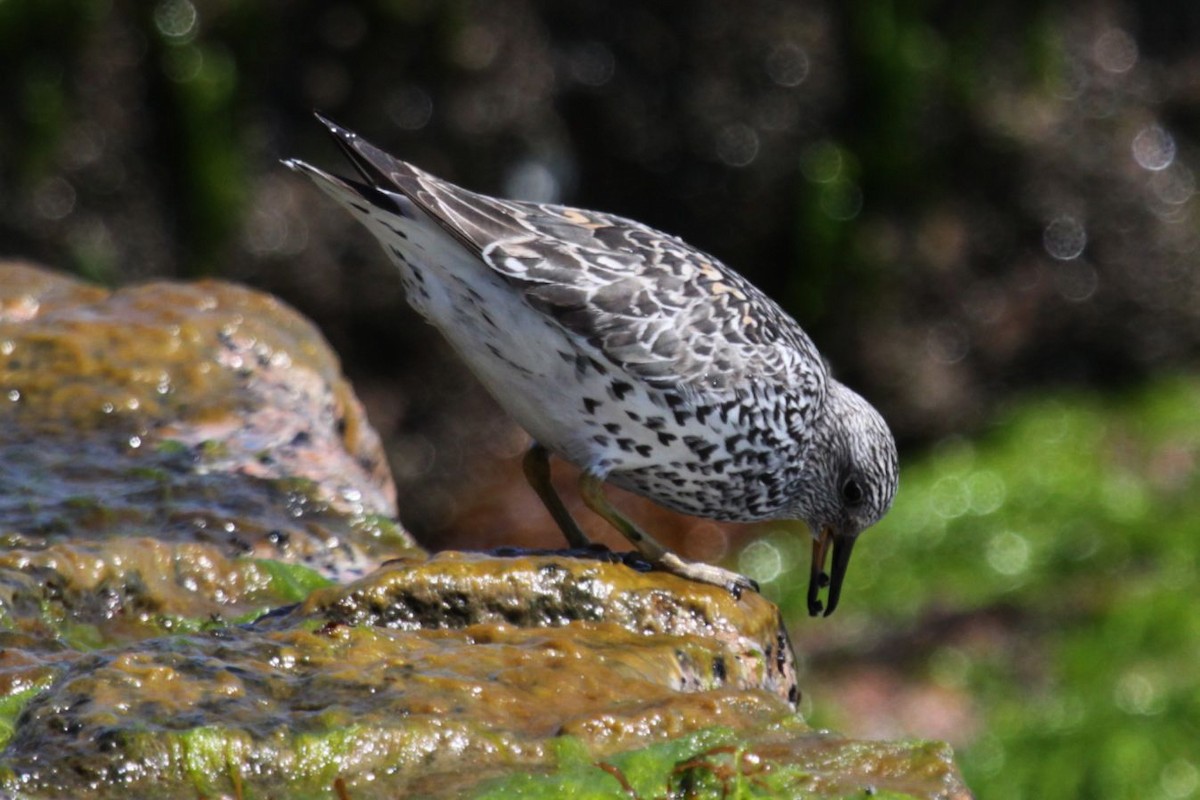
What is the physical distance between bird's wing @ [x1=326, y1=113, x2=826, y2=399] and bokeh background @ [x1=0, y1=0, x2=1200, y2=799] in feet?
15.3

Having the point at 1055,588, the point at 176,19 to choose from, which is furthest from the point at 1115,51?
the point at 176,19

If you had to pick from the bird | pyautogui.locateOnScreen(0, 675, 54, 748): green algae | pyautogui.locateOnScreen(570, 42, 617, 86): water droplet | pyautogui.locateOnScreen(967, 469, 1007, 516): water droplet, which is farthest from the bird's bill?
pyautogui.locateOnScreen(570, 42, 617, 86): water droplet

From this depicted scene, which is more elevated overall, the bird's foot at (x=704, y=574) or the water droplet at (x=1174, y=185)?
the water droplet at (x=1174, y=185)

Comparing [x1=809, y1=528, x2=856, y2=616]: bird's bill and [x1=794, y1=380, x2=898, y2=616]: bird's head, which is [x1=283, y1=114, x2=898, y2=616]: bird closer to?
[x1=794, y1=380, x2=898, y2=616]: bird's head

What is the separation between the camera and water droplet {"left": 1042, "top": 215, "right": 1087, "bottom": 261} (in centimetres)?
1220

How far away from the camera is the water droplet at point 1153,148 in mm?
12180

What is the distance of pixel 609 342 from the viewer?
5578 millimetres

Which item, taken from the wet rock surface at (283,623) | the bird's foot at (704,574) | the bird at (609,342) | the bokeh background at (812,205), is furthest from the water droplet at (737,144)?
the bird's foot at (704,574)

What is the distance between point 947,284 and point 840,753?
8.56m

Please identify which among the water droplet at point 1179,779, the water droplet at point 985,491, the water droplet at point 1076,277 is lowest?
the water droplet at point 1179,779

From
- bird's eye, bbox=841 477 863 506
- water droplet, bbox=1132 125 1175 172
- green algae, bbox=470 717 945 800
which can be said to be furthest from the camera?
water droplet, bbox=1132 125 1175 172

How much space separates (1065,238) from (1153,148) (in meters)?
0.92

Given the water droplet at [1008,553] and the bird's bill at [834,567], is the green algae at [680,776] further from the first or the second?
the water droplet at [1008,553]

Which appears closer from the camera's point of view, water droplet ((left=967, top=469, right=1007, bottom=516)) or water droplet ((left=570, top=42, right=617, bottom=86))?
water droplet ((left=967, top=469, right=1007, bottom=516))
